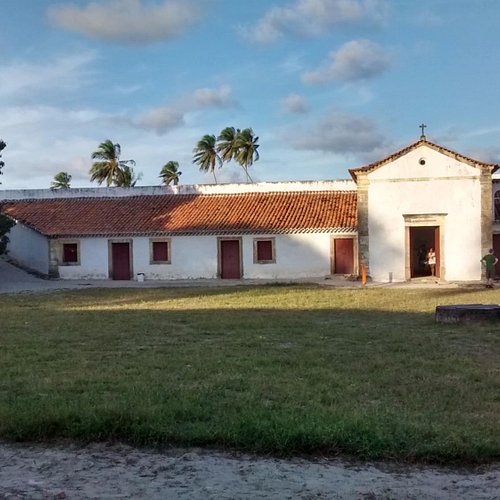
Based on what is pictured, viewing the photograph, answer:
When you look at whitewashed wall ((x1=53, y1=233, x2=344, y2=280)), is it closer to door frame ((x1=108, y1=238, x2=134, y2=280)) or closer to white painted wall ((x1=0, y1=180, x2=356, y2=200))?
door frame ((x1=108, y1=238, x2=134, y2=280))

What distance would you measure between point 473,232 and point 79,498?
23.9 metres

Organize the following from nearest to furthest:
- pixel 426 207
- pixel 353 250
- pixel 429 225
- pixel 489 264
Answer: pixel 489 264 → pixel 426 207 → pixel 429 225 → pixel 353 250

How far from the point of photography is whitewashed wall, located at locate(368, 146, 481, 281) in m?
25.4

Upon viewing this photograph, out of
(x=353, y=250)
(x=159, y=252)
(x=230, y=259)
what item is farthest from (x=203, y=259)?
(x=353, y=250)

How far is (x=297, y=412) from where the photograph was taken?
208 inches

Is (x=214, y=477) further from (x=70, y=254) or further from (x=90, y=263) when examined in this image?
(x=70, y=254)

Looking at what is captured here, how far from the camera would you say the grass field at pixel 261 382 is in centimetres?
461

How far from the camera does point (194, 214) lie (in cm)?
2933

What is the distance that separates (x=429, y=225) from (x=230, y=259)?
8.46 meters

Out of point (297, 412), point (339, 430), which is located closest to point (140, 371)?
point (297, 412)

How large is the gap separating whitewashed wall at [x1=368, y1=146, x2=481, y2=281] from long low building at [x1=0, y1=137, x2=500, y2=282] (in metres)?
0.04

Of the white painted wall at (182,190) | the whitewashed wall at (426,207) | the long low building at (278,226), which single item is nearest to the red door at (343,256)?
the long low building at (278,226)

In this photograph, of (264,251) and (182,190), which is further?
(182,190)

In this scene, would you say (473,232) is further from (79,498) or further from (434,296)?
(79,498)
